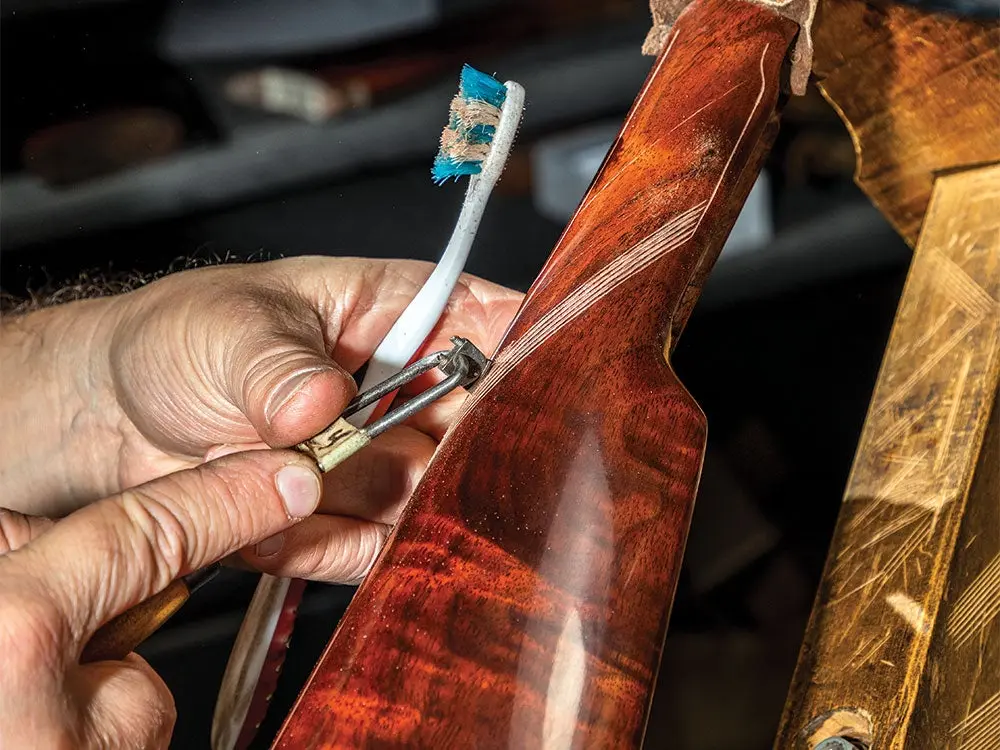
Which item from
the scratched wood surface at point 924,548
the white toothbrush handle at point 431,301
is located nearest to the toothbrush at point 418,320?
the white toothbrush handle at point 431,301

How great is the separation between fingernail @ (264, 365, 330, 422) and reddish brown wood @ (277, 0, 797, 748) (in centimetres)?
8

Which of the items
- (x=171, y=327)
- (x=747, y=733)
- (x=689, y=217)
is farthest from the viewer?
(x=747, y=733)

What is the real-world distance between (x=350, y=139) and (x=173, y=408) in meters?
0.21

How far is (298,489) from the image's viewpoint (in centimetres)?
39

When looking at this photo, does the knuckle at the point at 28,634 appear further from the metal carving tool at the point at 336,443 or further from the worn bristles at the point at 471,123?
the worn bristles at the point at 471,123

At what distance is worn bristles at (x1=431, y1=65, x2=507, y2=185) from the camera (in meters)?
0.46

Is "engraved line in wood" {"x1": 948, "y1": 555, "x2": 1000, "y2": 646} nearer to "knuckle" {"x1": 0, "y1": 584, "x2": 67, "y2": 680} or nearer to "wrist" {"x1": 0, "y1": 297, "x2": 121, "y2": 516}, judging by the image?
"knuckle" {"x1": 0, "y1": 584, "x2": 67, "y2": 680}

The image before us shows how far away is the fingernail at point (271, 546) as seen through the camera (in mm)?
499

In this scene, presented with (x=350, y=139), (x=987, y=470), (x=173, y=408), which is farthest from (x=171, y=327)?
(x=987, y=470)

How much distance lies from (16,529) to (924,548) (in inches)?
16.4

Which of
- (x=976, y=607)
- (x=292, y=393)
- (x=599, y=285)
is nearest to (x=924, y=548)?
(x=976, y=607)

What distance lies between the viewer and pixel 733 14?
18.2 inches

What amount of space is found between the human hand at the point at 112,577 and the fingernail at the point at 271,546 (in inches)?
4.2

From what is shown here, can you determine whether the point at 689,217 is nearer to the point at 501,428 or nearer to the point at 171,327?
the point at 501,428
